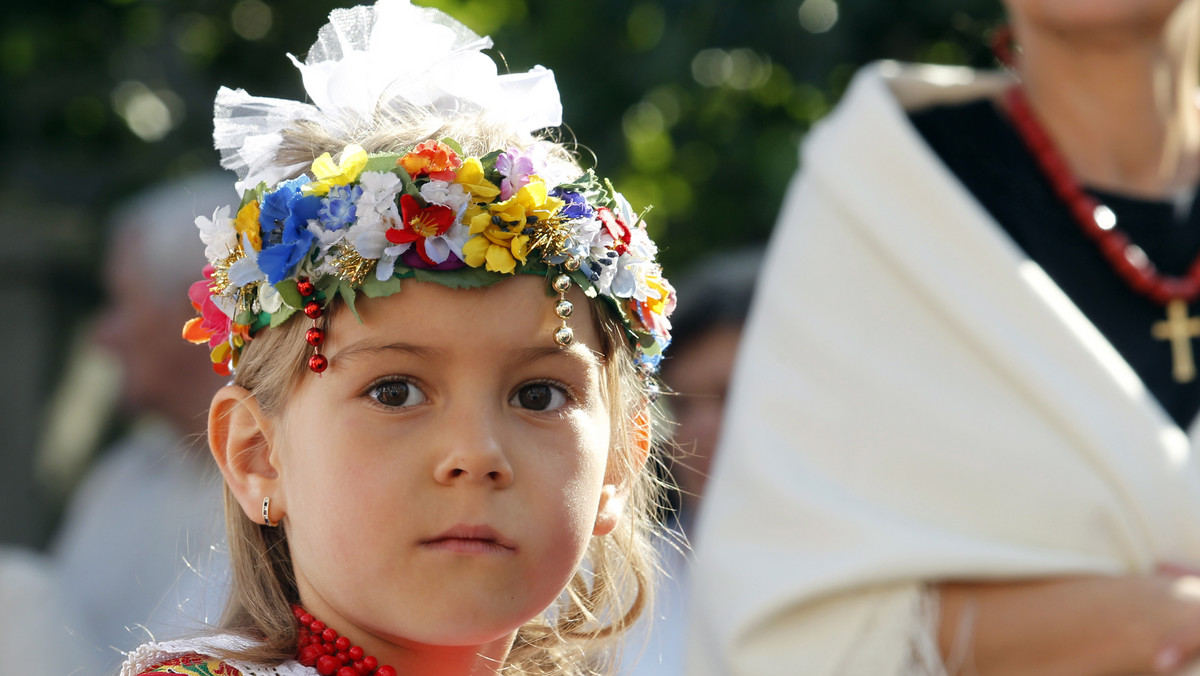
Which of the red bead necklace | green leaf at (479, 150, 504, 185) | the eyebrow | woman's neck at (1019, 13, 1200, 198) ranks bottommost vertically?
the red bead necklace

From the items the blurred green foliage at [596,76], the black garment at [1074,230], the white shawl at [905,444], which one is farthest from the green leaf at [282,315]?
the blurred green foliage at [596,76]

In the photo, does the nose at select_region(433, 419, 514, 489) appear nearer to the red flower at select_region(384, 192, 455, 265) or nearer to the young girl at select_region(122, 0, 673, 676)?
the young girl at select_region(122, 0, 673, 676)

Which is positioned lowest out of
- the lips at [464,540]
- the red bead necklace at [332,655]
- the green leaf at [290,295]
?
the red bead necklace at [332,655]

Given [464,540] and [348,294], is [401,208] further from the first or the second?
[464,540]

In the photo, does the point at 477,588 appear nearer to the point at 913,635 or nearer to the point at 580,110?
the point at 913,635

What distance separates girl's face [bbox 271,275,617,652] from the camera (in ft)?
7.02

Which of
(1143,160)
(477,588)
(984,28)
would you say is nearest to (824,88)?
(984,28)

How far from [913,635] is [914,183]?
64cm

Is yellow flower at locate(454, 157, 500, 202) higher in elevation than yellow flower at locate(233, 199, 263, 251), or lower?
higher

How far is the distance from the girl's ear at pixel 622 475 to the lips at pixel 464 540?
0.34 m

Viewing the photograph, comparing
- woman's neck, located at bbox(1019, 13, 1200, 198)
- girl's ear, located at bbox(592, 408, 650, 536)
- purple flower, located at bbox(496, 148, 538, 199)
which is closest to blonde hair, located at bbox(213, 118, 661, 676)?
girl's ear, located at bbox(592, 408, 650, 536)

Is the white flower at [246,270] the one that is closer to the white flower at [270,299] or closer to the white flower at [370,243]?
the white flower at [270,299]

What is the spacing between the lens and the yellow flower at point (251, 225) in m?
2.35

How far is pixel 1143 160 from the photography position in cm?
209
